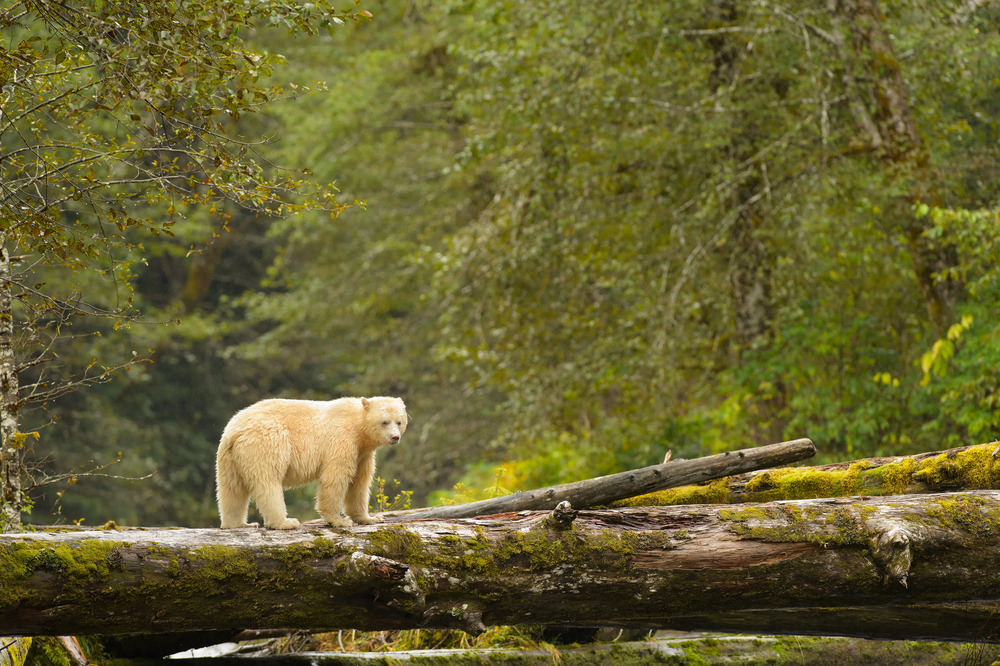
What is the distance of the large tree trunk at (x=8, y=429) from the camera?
582cm

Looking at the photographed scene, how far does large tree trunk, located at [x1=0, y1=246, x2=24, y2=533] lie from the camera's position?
5.82 metres

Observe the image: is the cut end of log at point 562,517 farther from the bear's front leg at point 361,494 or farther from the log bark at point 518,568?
the bear's front leg at point 361,494

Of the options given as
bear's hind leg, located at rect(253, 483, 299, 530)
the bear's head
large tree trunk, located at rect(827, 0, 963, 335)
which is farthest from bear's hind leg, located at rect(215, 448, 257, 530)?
large tree trunk, located at rect(827, 0, 963, 335)

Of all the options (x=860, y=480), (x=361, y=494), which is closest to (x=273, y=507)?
(x=361, y=494)

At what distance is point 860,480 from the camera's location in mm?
6027

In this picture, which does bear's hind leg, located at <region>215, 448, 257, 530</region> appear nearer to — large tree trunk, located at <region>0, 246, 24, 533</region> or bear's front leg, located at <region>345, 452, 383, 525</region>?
bear's front leg, located at <region>345, 452, 383, 525</region>

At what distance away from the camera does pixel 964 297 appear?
11461mm

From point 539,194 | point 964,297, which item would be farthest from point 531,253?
point 964,297

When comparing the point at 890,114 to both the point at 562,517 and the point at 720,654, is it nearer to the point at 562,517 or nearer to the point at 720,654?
the point at 720,654

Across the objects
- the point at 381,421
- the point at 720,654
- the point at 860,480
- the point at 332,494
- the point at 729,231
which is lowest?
the point at 720,654

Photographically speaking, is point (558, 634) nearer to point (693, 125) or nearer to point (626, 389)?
point (626, 389)

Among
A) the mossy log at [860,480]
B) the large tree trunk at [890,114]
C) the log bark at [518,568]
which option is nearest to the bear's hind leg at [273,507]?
the log bark at [518,568]

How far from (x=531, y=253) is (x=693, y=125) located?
271 centimetres

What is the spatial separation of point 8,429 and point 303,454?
2336mm
